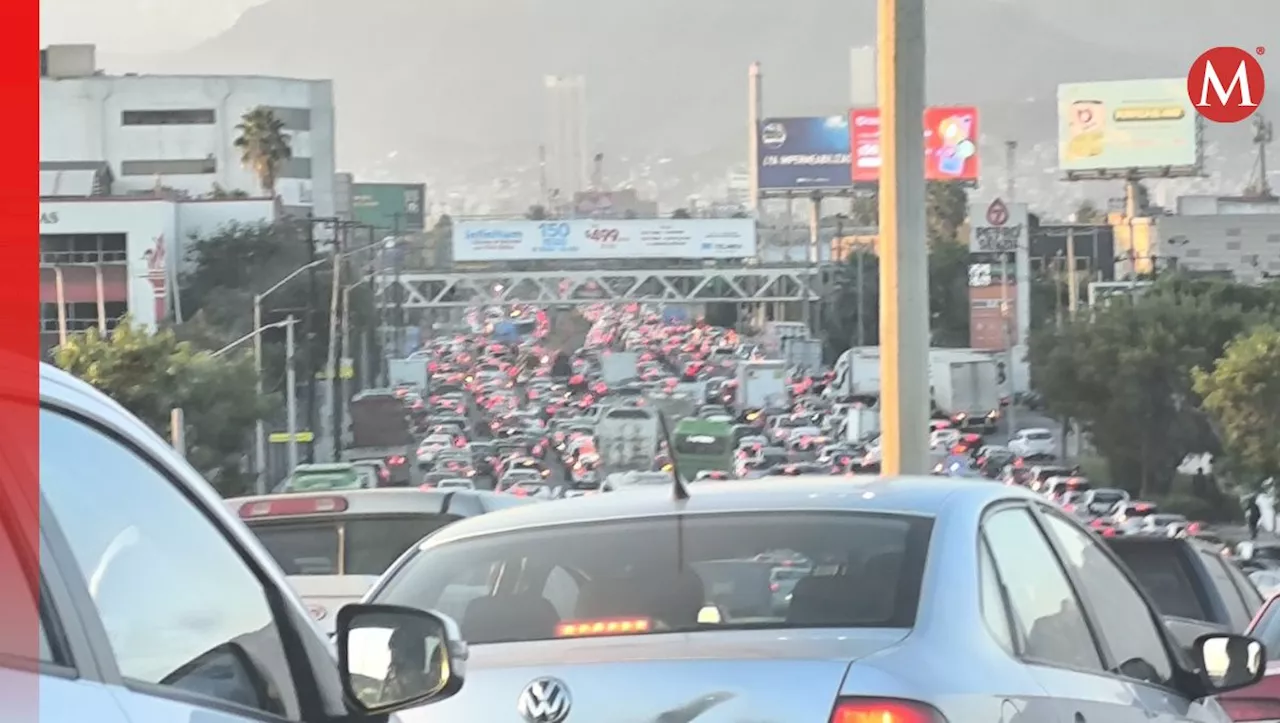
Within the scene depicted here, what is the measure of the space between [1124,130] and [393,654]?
94251mm

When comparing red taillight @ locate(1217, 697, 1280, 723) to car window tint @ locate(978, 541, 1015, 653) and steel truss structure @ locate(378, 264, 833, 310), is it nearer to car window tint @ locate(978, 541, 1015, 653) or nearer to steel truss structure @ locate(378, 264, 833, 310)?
car window tint @ locate(978, 541, 1015, 653)

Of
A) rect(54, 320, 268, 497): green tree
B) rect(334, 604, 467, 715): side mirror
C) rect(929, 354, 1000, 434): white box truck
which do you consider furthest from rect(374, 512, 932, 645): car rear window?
rect(929, 354, 1000, 434): white box truck

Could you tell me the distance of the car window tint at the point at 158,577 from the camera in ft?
8.10

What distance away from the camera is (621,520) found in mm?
5027

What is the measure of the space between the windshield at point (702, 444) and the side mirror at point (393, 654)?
128 feet

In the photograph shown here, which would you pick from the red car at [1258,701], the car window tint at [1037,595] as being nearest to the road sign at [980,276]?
the red car at [1258,701]

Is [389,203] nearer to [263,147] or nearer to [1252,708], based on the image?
[263,147]

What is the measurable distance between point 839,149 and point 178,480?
103433 mm

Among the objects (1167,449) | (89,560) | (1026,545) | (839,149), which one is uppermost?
(839,149)

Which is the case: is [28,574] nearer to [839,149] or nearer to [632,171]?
[839,149]

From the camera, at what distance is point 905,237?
11.7 meters

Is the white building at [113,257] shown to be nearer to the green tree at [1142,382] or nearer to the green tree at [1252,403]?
the green tree at [1142,382]

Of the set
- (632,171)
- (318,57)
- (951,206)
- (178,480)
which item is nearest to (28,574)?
(178,480)

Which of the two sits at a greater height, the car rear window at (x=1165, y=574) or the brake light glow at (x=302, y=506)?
the brake light glow at (x=302, y=506)
